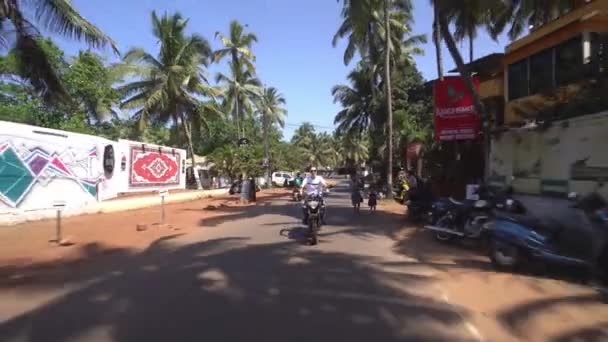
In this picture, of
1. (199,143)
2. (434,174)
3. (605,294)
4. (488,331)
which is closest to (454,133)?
(434,174)

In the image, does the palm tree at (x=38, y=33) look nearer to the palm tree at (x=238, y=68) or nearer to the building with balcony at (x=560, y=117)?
the building with balcony at (x=560, y=117)

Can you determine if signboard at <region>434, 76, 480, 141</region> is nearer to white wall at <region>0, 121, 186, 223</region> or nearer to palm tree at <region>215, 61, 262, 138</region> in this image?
white wall at <region>0, 121, 186, 223</region>

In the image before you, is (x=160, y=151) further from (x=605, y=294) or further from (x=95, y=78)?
(x=605, y=294)

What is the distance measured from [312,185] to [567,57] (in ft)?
31.9

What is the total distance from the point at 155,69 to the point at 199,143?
26806mm

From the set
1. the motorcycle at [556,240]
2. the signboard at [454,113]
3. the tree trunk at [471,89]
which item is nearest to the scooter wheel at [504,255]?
the motorcycle at [556,240]

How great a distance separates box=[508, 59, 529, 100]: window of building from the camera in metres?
16.9

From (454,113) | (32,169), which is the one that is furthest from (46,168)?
(454,113)

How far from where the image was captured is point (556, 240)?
23.7ft

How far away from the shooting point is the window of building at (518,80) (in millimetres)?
16891

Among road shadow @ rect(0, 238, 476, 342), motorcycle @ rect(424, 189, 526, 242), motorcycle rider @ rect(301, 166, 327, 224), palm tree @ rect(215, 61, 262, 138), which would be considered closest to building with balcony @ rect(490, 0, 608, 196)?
motorcycle @ rect(424, 189, 526, 242)

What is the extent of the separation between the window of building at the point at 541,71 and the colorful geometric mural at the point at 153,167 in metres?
17.4

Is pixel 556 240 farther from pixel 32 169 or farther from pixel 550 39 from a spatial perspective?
pixel 32 169

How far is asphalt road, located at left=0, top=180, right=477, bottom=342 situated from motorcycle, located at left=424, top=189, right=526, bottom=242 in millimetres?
1538
